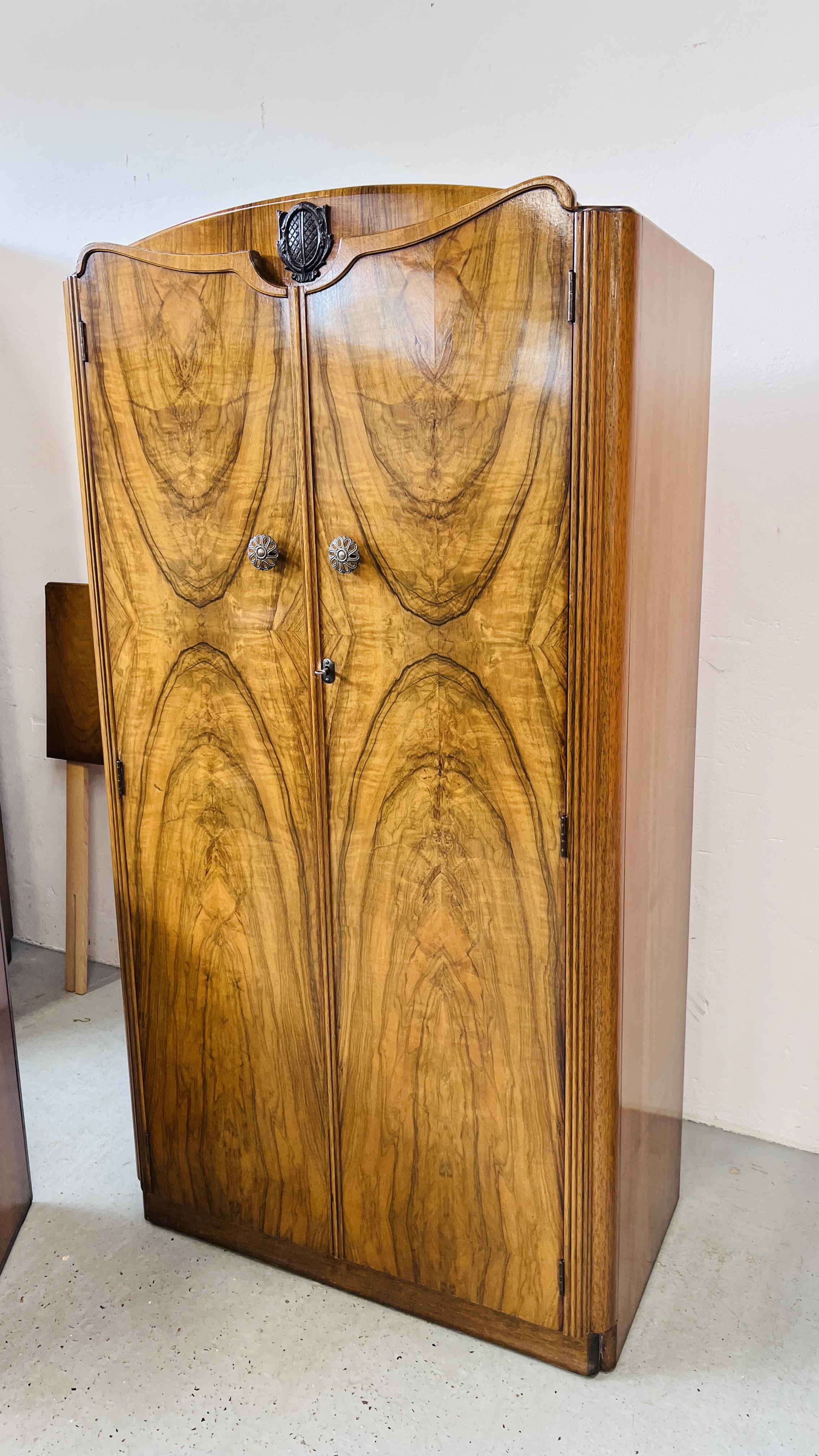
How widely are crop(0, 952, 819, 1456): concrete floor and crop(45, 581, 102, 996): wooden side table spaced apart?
97 centimetres

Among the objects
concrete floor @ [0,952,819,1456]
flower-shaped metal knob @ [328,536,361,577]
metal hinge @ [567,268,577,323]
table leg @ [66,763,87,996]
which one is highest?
metal hinge @ [567,268,577,323]

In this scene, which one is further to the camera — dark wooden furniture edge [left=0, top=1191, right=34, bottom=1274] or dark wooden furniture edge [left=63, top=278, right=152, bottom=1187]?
dark wooden furniture edge [left=0, top=1191, right=34, bottom=1274]

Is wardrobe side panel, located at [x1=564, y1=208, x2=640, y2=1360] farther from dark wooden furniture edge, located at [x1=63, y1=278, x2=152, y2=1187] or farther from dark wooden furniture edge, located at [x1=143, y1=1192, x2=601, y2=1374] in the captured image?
dark wooden furniture edge, located at [x1=63, y1=278, x2=152, y2=1187]

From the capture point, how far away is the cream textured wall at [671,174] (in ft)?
6.80

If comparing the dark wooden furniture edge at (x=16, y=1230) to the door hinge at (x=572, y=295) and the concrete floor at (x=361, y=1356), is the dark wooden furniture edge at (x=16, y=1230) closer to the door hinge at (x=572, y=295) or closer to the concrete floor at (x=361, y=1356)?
the concrete floor at (x=361, y=1356)

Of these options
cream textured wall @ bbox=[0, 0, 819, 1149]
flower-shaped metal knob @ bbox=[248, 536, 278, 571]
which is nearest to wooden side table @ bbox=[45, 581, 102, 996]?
cream textured wall @ bbox=[0, 0, 819, 1149]

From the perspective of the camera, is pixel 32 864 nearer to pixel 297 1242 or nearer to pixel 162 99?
pixel 297 1242

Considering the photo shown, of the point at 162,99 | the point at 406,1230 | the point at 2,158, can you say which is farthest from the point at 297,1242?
the point at 2,158

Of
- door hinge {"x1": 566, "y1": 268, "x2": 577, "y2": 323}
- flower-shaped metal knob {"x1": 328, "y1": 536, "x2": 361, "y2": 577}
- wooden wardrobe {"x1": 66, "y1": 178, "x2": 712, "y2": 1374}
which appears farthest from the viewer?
flower-shaped metal knob {"x1": 328, "y1": 536, "x2": 361, "y2": 577}

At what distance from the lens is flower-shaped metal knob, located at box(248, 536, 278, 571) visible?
174 cm

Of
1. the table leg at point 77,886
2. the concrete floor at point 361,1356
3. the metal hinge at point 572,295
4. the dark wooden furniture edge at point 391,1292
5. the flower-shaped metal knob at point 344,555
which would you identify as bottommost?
the concrete floor at point 361,1356

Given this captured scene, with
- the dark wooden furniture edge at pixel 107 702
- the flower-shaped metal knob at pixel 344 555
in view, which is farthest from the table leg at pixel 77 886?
the flower-shaped metal knob at pixel 344 555

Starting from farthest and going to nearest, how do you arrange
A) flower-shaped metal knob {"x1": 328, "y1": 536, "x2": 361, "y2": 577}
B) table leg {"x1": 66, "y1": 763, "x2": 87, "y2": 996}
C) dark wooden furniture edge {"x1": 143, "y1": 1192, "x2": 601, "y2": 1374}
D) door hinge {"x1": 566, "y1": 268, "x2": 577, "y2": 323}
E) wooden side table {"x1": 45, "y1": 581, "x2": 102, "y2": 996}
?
table leg {"x1": 66, "y1": 763, "x2": 87, "y2": 996} → wooden side table {"x1": 45, "y1": 581, "x2": 102, "y2": 996} → dark wooden furniture edge {"x1": 143, "y1": 1192, "x2": 601, "y2": 1374} → flower-shaped metal knob {"x1": 328, "y1": 536, "x2": 361, "y2": 577} → door hinge {"x1": 566, "y1": 268, "x2": 577, "y2": 323}

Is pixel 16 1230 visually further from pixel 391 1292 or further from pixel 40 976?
pixel 40 976
